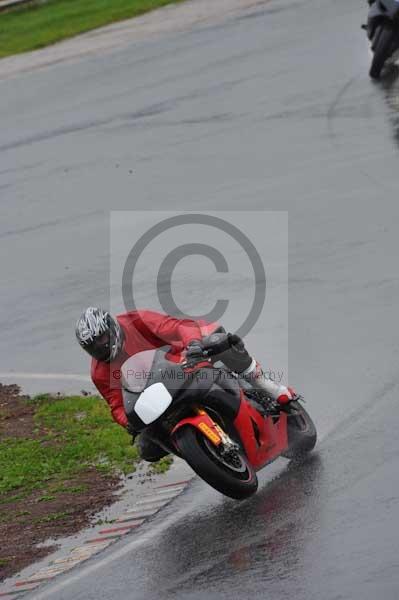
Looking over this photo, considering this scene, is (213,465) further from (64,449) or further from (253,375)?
(64,449)

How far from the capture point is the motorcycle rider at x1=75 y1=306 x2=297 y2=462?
9227 mm

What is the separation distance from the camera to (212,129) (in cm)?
2061

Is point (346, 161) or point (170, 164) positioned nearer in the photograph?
point (346, 161)

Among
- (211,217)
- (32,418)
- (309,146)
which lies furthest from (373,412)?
(309,146)

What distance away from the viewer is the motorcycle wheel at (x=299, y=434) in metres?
9.84

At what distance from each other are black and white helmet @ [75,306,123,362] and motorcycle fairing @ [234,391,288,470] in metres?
1.05

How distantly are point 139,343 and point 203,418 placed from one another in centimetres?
94

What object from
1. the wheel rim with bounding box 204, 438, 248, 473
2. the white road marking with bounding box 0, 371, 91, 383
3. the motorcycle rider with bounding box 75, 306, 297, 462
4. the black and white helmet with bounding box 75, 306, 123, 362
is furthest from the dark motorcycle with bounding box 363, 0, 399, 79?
the wheel rim with bounding box 204, 438, 248, 473

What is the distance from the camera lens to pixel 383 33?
21.0m

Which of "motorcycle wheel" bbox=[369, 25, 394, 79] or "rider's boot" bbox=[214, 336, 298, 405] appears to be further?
"motorcycle wheel" bbox=[369, 25, 394, 79]

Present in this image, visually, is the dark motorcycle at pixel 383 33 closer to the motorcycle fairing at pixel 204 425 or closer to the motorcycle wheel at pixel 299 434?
the motorcycle wheel at pixel 299 434

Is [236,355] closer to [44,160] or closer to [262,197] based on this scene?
[262,197]

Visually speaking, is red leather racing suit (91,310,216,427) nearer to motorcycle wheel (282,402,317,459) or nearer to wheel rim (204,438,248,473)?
wheel rim (204,438,248,473)

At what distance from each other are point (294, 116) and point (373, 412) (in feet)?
34.3
